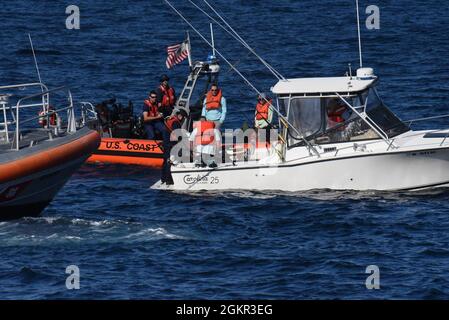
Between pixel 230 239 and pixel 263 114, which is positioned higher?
pixel 263 114

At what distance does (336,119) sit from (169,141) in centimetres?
353

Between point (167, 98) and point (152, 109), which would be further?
point (167, 98)

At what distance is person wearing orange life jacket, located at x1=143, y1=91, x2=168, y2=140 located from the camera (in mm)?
29797

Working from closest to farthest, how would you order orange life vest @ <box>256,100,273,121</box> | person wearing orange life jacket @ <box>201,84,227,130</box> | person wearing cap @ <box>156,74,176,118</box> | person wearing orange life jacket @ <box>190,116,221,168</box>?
person wearing orange life jacket @ <box>190,116,221,168</box>
person wearing orange life jacket @ <box>201,84,227,130</box>
orange life vest @ <box>256,100,273,121</box>
person wearing cap @ <box>156,74,176,118</box>

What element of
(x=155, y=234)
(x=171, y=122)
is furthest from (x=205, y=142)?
(x=155, y=234)

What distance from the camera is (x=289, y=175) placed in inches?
1036

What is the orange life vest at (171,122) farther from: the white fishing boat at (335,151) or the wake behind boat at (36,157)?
the wake behind boat at (36,157)

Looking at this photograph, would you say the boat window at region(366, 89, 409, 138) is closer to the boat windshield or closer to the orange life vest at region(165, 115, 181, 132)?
the boat windshield

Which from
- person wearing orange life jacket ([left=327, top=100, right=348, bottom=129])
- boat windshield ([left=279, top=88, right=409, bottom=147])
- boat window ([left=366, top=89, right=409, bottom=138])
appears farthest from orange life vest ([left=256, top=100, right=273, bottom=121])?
boat window ([left=366, top=89, right=409, bottom=138])

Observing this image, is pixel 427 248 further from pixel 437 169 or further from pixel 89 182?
pixel 89 182

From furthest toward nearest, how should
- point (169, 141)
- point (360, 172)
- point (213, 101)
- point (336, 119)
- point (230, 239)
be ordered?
point (213, 101)
point (169, 141)
point (336, 119)
point (360, 172)
point (230, 239)

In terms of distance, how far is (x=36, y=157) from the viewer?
2212cm

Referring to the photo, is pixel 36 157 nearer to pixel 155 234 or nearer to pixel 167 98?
pixel 155 234

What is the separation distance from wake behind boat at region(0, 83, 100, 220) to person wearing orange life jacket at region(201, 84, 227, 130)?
15.3ft
